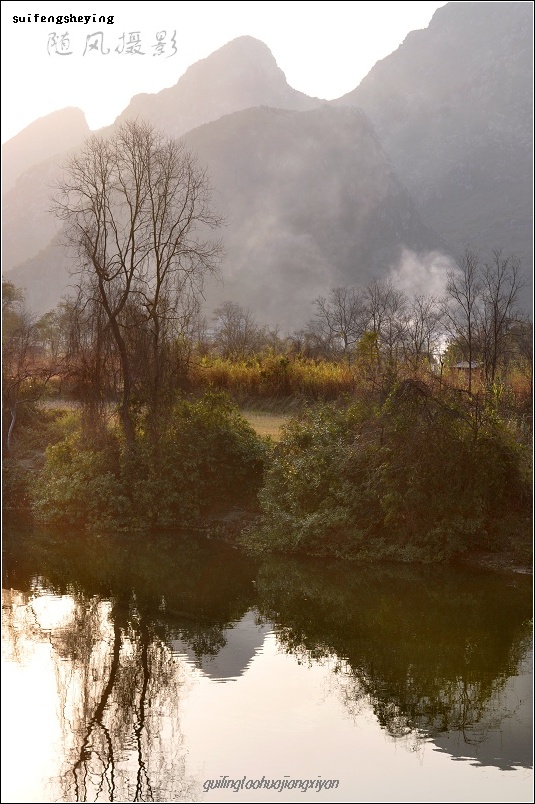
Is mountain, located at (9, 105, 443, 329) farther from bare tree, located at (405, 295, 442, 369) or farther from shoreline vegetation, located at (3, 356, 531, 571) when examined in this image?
shoreline vegetation, located at (3, 356, 531, 571)

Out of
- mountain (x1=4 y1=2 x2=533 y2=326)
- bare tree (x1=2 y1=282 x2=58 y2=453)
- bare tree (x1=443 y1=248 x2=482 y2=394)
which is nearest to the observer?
bare tree (x1=2 y1=282 x2=58 y2=453)

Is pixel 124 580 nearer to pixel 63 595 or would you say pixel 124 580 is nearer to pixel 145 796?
pixel 63 595

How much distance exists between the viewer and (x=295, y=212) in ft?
336

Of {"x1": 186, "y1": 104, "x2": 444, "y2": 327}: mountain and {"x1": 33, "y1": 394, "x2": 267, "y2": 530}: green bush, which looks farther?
{"x1": 186, "y1": 104, "x2": 444, "y2": 327}: mountain

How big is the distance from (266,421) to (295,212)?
81.5 meters

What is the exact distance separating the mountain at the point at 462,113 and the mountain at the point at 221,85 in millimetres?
20291

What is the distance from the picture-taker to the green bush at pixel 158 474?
1750cm

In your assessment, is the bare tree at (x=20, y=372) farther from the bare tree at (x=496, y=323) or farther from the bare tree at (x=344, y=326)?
the bare tree at (x=344, y=326)

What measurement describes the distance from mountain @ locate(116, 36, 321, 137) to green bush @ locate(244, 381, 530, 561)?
60146mm

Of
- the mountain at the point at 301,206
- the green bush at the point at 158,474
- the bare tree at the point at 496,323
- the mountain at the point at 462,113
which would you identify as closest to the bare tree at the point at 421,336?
the bare tree at the point at 496,323

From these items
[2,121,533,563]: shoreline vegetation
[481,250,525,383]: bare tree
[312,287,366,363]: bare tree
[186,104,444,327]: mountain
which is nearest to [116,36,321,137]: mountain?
[186,104,444,327]: mountain

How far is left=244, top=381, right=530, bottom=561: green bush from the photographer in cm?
1405

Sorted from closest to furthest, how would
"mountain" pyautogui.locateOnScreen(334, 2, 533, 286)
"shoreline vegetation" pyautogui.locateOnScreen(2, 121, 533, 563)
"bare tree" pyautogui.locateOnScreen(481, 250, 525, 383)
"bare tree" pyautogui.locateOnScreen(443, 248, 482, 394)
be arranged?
1. "shoreline vegetation" pyautogui.locateOnScreen(2, 121, 533, 563)
2. "bare tree" pyautogui.locateOnScreen(481, 250, 525, 383)
3. "bare tree" pyautogui.locateOnScreen(443, 248, 482, 394)
4. "mountain" pyautogui.locateOnScreen(334, 2, 533, 286)

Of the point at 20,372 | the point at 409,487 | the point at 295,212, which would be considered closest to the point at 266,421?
the point at 20,372
